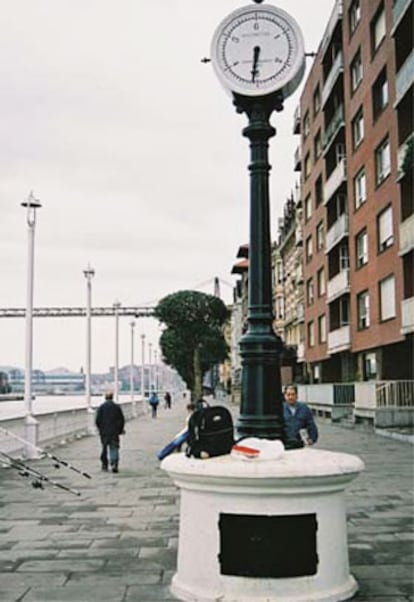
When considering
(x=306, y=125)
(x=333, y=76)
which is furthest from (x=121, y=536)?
(x=306, y=125)

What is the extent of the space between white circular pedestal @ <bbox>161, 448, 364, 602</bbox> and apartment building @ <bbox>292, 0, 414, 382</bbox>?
15.8m

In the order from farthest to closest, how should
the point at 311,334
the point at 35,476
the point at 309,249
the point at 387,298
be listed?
the point at 309,249 → the point at 311,334 → the point at 387,298 → the point at 35,476

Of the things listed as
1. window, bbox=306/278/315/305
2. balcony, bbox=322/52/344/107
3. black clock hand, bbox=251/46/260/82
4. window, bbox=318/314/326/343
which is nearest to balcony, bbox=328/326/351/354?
window, bbox=318/314/326/343

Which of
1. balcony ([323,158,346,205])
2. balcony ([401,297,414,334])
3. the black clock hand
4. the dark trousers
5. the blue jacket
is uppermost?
balcony ([323,158,346,205])

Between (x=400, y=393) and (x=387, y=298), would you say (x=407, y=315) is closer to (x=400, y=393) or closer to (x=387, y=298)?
(x=400, y=393)

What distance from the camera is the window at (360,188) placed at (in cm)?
3408

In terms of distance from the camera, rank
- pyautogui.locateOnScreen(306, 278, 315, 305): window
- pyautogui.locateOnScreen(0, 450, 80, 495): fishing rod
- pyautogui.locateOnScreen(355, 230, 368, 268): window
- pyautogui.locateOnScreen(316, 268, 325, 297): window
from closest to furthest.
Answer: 1. pyautogui.locateOnScreen(0, 450, 80, 495): fishing rod
2. pyautogui.locateOnScreen(355, 230, 368, 268): window
3. pyautogui.locateOnScreen(316, 268, 325, 297): window
4. pyautogui.locateOnScreen(306, 278, 315, 305): window

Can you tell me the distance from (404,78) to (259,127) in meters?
22.3

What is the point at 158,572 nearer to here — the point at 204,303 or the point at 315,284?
the point at 315,284

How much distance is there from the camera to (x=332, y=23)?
4006cm

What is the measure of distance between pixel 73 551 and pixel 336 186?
108 feet

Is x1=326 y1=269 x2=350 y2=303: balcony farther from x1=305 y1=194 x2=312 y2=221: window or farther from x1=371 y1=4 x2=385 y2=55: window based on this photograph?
x1=371 y1=4 x2=385 y2=55: window

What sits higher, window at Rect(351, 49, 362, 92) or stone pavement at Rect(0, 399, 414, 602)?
window at Rect(351, 49, 362, 92)

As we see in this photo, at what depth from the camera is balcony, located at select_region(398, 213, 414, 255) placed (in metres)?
26.2
